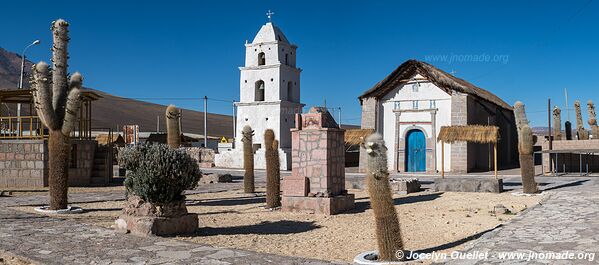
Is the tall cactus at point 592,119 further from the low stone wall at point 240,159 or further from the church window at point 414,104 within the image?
the low stone wall at point 240,159

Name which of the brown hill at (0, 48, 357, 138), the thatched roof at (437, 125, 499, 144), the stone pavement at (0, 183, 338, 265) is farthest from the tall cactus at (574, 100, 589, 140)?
the brown hill at (0, 48, 357, 138)

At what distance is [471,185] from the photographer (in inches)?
651

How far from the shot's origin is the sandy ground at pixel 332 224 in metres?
8.03

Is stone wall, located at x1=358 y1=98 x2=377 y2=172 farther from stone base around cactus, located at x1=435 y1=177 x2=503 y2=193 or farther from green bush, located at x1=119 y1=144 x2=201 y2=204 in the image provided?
green bush, located at x1=119 y1=144 x2=201 y2=204

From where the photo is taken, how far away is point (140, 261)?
256 inches

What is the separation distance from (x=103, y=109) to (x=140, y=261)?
10728cm

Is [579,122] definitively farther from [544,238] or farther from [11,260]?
[11,260]

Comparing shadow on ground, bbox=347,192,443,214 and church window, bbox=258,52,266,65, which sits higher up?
church window, bbox=258,52,266,65

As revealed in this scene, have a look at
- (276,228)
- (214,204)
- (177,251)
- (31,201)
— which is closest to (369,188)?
(177,251)

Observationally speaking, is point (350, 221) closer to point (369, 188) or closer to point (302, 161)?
point (302, 161)

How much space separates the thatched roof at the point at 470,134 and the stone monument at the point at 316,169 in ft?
35.0

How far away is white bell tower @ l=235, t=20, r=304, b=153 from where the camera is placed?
106 feet

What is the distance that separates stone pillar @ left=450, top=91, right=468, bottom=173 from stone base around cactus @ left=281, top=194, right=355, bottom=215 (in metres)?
15.0

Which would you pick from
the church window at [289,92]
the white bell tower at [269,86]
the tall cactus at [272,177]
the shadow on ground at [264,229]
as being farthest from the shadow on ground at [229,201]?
the church window at [289,92]
